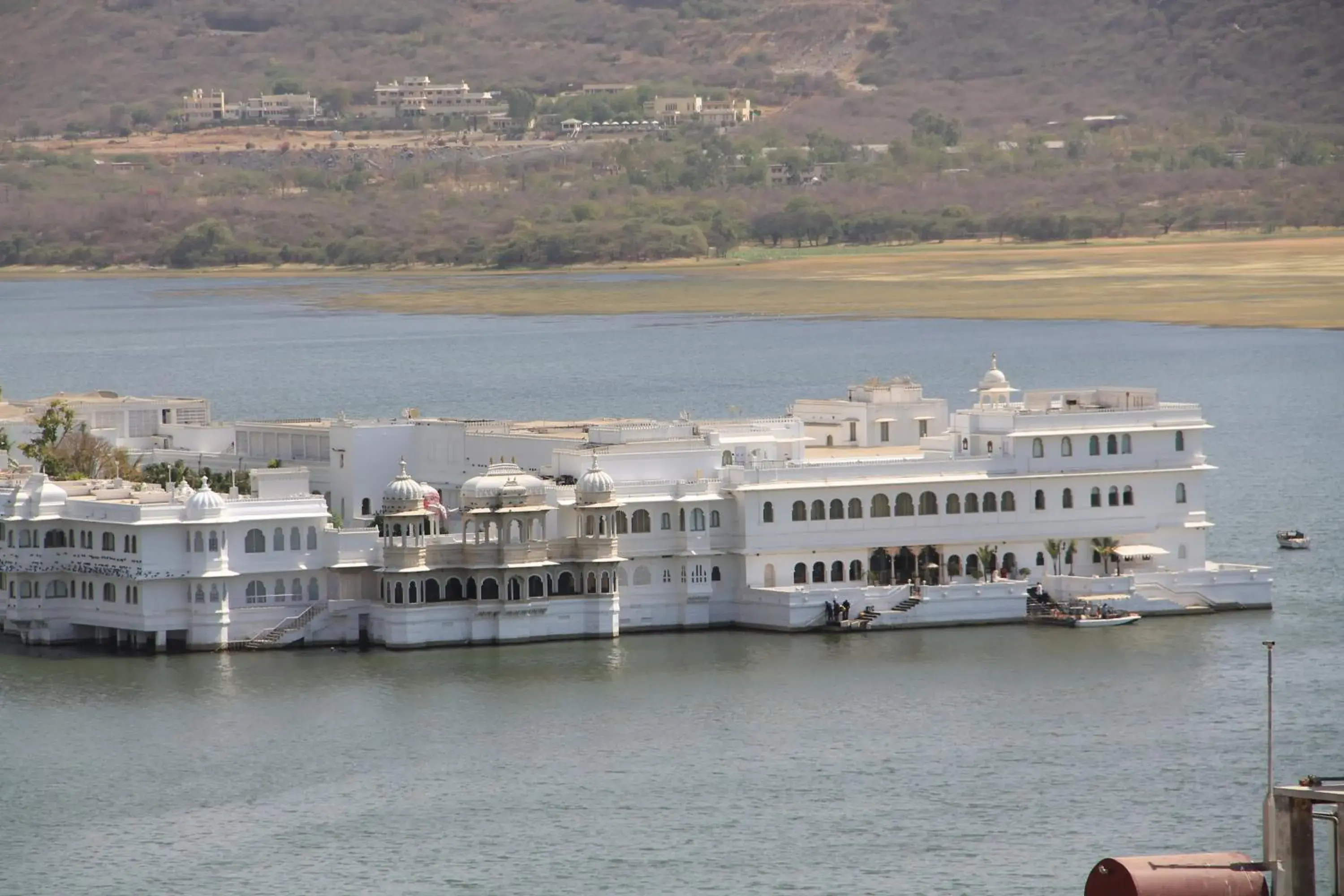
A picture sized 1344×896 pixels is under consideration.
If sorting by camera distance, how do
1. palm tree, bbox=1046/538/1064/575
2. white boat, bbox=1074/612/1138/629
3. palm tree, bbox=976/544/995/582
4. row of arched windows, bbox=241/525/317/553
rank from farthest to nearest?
1. palm tree, bbox=1046/538/1064/575
2. palm tree, bbox=976/544/995/582
3. white boat, bbox=1074/612/1138/629
4. row of arched windows, bbox=241/525/317/553

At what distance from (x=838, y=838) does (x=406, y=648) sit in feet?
55.5

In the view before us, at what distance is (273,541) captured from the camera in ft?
216

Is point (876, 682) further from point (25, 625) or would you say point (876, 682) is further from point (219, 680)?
point (25, 625)

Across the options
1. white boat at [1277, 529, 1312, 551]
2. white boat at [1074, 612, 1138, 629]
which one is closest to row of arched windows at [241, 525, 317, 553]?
white boat at [1074, 612, 1138, 629]

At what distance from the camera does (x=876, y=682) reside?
61500 millimetres

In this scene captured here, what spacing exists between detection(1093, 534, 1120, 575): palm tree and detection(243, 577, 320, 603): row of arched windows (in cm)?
1421

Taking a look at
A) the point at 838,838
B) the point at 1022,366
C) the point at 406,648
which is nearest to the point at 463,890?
the point at 838,838

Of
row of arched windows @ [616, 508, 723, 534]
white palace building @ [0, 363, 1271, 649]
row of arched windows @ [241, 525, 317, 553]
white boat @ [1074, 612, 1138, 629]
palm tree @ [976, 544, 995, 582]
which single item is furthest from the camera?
palm tree @ [976, 544, 995, 582]

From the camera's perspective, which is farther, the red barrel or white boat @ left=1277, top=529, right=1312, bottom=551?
white boat @ left=1277, top=529, right=1312, bottom=551

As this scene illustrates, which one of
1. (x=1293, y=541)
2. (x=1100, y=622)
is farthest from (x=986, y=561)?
(x=1293, y=541)

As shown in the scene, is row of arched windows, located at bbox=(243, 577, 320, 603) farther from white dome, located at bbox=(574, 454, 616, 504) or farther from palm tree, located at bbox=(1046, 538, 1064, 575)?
palm tree, located at bbox=(1046, 538, 1064, 575)

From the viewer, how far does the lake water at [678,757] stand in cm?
4831

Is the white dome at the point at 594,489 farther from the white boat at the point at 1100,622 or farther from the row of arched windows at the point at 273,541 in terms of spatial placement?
the white boat at the point at 1100,622

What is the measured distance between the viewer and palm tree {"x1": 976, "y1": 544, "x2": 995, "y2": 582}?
69.6 m
